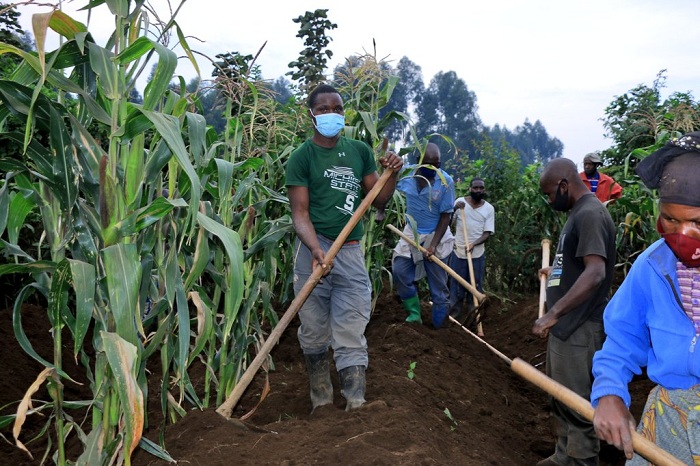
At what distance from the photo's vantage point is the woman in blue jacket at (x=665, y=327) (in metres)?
2.12

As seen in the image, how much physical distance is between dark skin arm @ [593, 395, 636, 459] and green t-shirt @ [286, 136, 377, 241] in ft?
7.89

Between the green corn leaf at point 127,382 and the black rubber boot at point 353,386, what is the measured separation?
172 centimetres

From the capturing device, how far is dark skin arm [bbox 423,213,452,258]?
7383 millimetres

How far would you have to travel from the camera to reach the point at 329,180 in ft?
14.5

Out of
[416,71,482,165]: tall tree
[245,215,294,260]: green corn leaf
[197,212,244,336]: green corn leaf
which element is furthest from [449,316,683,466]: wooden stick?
[416,71,482,165]: tall tree

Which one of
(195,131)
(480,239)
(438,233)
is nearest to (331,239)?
(195,131)

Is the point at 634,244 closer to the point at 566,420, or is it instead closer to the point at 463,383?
the point at 463,383

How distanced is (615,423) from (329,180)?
256cm

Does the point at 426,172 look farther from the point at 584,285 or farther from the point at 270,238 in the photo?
the point at 584,285

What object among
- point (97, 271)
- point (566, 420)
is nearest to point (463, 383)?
point (566, 420)

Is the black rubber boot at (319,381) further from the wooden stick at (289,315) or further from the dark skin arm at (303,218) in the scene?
the dark skin arm at (303,218)

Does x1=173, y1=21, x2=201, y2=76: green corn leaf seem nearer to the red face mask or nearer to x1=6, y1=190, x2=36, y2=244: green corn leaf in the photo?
x1=6, y1=190, x2=36, y2=244: green corn leaf

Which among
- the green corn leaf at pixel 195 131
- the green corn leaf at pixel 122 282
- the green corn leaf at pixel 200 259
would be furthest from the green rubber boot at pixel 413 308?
the green corn leaf at pixel 122 282

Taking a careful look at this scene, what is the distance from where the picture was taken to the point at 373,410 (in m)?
→ 4.00
